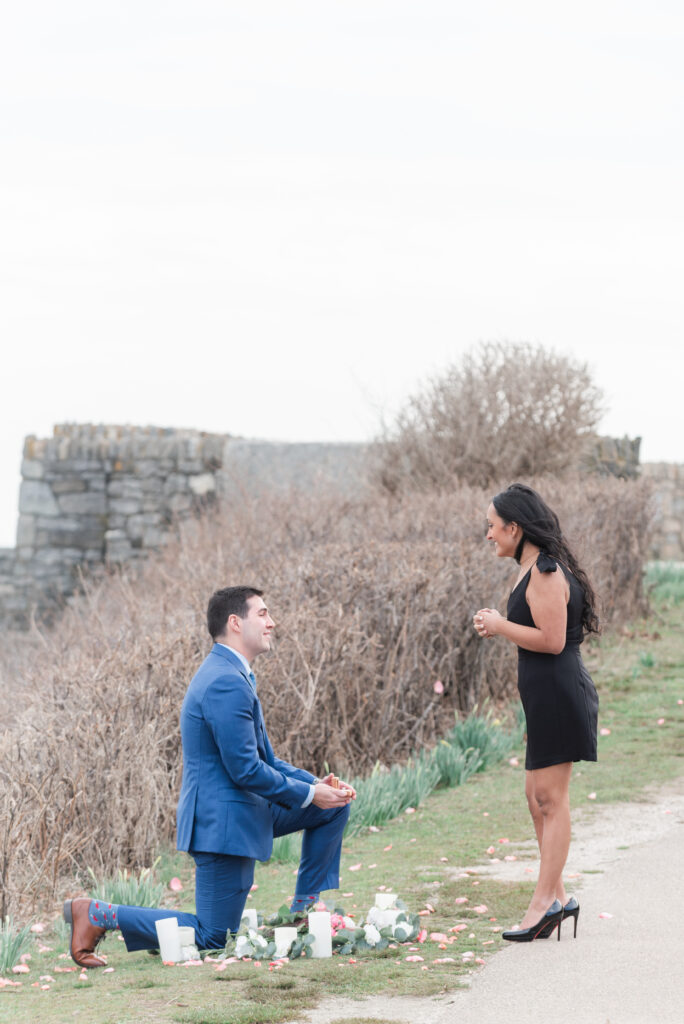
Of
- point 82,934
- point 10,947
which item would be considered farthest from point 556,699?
point 10,947

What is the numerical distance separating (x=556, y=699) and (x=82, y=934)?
6.85 feet

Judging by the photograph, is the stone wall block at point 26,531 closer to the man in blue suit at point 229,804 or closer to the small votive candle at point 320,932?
the man in blue suit at point 229,804

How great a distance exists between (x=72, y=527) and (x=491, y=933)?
14872 millimetres

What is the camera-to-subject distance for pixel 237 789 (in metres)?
4.77

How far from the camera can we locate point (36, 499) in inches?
760

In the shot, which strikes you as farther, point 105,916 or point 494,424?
point 494,424

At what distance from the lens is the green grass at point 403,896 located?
421cm

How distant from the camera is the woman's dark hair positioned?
4.83 metres

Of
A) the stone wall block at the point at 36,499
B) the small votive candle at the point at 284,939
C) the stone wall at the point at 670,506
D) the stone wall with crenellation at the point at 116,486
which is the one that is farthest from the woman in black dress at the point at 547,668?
the stone wall at the point at 670,506

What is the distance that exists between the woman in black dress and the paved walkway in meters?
0.22

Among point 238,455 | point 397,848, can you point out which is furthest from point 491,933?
point 238,455

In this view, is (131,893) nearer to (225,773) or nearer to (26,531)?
(225,773)

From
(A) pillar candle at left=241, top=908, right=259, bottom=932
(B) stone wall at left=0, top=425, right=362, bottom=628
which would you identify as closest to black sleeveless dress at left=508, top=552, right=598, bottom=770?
(A) pillar candle at left=241, top=908, right=259, bottom=932

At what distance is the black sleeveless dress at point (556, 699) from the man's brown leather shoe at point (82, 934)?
1.83m
